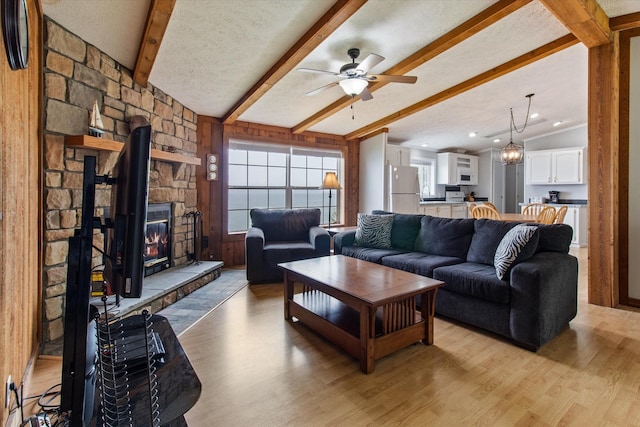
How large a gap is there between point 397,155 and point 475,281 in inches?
176

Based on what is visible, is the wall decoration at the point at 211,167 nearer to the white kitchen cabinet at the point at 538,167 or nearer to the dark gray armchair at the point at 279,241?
the dark gray armchair at the point at 279,241

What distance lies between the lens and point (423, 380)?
1.89 meters

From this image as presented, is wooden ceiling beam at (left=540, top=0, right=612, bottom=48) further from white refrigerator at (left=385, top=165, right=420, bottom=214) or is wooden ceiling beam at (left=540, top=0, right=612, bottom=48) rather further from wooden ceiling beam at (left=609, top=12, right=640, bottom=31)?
white refrigerator at (left=385, top=165, right=420, bottom=214)

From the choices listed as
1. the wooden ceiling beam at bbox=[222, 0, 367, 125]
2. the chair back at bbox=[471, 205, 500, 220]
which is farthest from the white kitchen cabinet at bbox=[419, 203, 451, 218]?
the wooden ceiling beam at bbox=[222, 0, 367, 125]

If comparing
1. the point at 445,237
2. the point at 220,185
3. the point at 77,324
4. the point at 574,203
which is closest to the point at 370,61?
the point at 445,237

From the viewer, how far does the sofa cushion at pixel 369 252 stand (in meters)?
3.41

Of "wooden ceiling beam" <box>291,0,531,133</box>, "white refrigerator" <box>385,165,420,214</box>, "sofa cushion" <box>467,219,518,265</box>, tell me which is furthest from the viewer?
"white refrigerator" <box>385,165,420,214</box>

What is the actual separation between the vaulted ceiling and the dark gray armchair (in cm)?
152

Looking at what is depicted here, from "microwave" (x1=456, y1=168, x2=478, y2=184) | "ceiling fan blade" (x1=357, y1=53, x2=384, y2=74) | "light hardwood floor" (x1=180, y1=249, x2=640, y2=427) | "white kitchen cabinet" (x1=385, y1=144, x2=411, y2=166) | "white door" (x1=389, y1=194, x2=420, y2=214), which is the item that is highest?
"ceiling fan blade" (x1=357, y1=53, x2=384, y2=74)

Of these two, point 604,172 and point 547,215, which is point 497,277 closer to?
point 604,172

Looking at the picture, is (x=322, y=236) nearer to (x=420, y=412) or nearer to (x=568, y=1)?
(x=420, y=412)

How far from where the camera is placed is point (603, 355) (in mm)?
2156

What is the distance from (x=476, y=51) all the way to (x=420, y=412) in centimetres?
357

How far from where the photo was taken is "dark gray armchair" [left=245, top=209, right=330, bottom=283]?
3.90 meters
